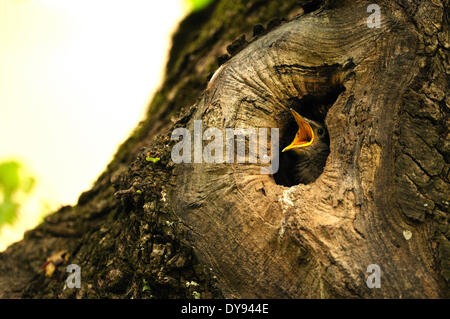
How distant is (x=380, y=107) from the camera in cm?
158

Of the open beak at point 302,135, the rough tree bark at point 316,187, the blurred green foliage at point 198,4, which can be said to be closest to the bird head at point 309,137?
the open beak at point 302,135

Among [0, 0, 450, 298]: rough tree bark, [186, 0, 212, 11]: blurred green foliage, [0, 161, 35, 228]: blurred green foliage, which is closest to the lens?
[0, 0, 450, 298]: rough tree bark

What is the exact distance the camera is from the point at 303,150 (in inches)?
85.7

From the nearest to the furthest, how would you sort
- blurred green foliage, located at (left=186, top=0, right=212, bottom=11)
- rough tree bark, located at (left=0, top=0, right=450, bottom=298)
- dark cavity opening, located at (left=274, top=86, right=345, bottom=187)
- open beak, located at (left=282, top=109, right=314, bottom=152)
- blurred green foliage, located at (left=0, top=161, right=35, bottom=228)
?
1. rough tree bark, located at (left=0, top=0, right=450, bottom=298)
2. dark cavity opening, located at (left=274, top=86, right=345, bottom=187)
3. open beak, located at (left=282, top=109, right=314, bottom=152)
4. blurred green foliage, located at (left=186, top=0, right=212, bottom=11)
5. blurred green foliage, located at (left=0, top=161, right=35, bottom=228)

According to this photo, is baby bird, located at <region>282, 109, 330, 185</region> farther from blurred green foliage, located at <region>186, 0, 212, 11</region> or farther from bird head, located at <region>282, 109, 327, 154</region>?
blurred green foliage, located at <region>186, 0, 212, 11</region>

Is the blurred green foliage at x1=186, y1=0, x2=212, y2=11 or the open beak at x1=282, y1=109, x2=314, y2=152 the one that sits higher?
the blurred green foliage at x1=186, y1=0, x2=212, y2=11

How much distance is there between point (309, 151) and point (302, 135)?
105mm

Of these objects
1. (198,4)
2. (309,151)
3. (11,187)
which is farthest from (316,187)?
(11,187)

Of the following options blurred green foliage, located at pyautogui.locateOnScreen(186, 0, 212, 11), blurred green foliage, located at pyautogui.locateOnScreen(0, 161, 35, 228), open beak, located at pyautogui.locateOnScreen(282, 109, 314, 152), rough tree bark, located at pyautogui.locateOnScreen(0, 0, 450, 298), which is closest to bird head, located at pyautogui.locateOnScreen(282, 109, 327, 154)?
open beak, located at pyautogui.locateOnScreen(282, 109, 314, 152)

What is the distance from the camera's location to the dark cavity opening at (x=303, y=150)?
6.29 ft

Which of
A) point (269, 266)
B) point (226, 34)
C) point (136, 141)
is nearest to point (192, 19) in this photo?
point (226, 34)

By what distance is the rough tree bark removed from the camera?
146 cm

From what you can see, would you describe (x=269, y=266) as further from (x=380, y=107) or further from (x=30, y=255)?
(x=30, y=255)

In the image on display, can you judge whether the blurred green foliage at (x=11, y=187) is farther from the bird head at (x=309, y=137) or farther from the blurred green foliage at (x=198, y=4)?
the bird head at (x=309, y=137)
